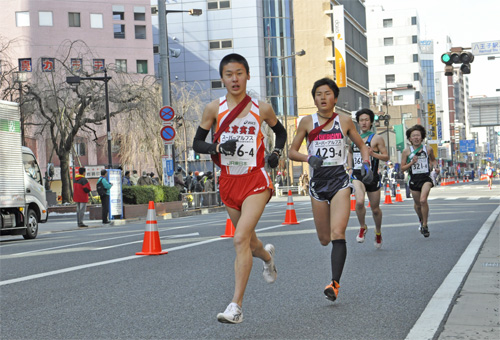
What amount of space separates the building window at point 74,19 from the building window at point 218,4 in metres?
17.9

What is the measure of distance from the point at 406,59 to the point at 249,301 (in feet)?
460

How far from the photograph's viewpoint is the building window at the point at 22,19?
6888 cm

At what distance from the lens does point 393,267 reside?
9.12 m

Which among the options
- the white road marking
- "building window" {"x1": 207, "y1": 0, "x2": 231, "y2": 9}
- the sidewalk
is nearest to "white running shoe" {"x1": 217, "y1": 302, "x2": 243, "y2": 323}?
the white road marking

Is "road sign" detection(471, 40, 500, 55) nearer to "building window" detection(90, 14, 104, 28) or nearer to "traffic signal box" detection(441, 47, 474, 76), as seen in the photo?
"traffic signal box" detection(441, 47, 474, 76)

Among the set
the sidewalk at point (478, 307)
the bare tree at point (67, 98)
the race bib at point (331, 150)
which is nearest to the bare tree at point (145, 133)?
the bare tree at point (67, 98)

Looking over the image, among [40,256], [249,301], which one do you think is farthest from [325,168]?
[40,256]

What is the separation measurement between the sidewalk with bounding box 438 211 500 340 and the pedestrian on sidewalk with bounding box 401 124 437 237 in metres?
3.65

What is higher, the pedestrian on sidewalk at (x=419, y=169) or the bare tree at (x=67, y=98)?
the bare tree at (x=67, y=98)

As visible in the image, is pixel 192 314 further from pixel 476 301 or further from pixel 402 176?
pixel 402 176

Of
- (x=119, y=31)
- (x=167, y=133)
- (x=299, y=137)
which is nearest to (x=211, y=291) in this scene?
(x=299, y=137)

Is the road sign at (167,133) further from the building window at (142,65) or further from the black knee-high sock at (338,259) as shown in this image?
the building window at (142,65)

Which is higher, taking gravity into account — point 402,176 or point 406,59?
point 406,59

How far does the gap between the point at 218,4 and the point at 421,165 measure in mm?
73641
